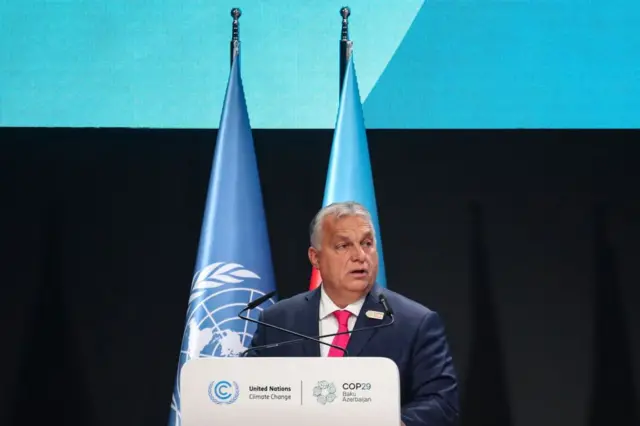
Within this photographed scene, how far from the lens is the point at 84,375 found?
4.20 metres

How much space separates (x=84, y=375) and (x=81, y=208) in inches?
32.0

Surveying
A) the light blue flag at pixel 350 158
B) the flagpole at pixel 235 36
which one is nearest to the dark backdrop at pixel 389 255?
the light blue flag at pixel 350 158

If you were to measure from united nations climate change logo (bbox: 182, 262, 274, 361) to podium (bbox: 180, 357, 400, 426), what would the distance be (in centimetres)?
149

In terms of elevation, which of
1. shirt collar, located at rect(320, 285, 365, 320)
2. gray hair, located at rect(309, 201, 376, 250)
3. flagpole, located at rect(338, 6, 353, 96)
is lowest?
shirt collar, located at rect(320, 285, 365, 320)

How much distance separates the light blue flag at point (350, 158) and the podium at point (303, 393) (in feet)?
5.88

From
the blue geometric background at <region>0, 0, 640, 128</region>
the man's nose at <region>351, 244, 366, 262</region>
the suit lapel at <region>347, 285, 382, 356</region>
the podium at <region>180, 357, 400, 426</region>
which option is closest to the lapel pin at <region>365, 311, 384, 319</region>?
the suit lapel at <region>347, 285, 382, 356</region>

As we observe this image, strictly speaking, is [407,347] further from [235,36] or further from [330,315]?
[235,36]

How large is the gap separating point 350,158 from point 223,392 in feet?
6.47

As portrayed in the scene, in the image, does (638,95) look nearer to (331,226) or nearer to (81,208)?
(331,226)

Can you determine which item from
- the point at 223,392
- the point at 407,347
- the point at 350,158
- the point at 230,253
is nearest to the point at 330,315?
the point at 407,347

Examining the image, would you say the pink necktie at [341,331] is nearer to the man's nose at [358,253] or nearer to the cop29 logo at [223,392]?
the man's nose at [358,253]

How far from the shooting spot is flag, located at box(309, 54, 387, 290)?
365 cm

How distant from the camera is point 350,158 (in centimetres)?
369

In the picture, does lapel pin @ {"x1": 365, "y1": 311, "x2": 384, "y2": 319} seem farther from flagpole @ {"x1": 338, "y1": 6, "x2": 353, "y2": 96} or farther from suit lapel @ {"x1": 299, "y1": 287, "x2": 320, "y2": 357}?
flagpole @ {"x1": 338, "y1": 6, "x2": 353, "y2": 96}
